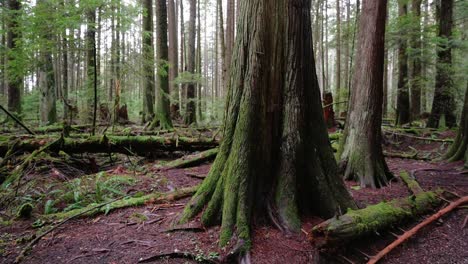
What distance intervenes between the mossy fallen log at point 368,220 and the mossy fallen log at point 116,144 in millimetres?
5027

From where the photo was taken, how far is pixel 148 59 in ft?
34.9

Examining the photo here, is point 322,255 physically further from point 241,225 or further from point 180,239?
point 180,239

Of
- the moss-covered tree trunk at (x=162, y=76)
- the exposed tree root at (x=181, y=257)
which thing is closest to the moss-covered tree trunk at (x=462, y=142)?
the exposed tree root at (x=181, y=257)

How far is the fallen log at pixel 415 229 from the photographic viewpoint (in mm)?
3172

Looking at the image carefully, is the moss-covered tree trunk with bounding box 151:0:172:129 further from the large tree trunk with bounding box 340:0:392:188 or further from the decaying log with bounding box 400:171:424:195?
the decaying log with bounding box 400:171:424:195

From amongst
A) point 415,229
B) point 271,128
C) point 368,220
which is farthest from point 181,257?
point 415,229

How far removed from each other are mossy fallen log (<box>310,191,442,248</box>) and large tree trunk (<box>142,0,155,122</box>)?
8.88 metres

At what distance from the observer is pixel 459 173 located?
610 centimetres

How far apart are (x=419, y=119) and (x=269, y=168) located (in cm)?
1517

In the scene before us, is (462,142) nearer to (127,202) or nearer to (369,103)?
(369,103)

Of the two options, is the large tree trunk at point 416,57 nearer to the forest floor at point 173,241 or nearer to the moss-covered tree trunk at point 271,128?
the forest floor at point 173,241

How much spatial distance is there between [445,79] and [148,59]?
1101cm

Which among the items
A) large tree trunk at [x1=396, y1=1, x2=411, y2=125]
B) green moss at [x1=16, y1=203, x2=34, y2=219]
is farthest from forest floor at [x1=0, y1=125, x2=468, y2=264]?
large tree trunk at [x1=396, y1=1, x2=411, y2=125]

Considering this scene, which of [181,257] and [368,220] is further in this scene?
[368,220]
